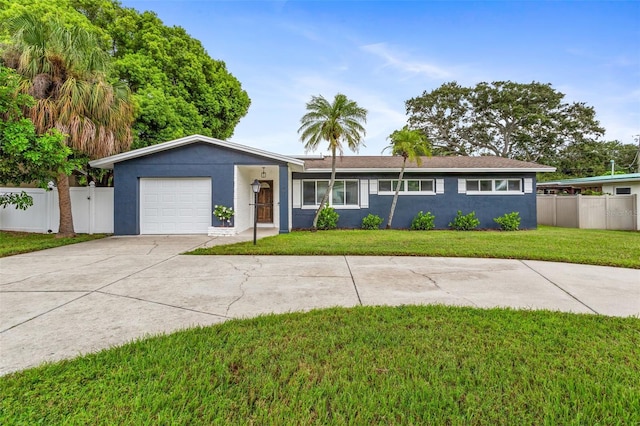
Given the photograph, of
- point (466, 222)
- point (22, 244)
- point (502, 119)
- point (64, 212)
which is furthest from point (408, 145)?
point (502, 119)

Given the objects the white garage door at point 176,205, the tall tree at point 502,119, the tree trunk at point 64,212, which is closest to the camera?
the tree trunk at point 64,212

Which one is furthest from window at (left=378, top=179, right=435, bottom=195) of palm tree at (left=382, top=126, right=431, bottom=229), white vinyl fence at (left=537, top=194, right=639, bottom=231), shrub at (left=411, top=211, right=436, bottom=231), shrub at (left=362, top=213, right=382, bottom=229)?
white vinyl fence at (left=537, top=194, right=639, bottom=231)

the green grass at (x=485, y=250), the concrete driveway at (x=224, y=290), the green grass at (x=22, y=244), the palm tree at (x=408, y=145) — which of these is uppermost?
the palm tree at (x=408, y=145)

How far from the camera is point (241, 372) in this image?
6.91 feet

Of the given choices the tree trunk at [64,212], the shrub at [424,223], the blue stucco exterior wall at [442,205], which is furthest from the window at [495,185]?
the tree trunk at [64,212]

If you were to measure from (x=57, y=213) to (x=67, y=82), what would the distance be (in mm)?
5058

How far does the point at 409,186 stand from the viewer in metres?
13.4

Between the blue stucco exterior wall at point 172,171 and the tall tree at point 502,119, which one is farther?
the tall tree at point 502,119

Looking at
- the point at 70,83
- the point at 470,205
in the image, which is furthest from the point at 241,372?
the point at 470,205

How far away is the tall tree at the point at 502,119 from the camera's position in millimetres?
24938

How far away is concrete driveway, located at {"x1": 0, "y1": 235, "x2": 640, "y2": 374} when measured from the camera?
2.84m

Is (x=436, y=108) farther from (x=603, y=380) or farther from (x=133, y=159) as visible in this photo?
(x=603, y=380)

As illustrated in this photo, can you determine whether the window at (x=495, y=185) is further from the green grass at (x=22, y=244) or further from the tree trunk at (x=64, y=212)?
the tree trunk at (x=64, y=212)

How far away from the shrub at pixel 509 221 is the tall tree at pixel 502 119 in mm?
17327
